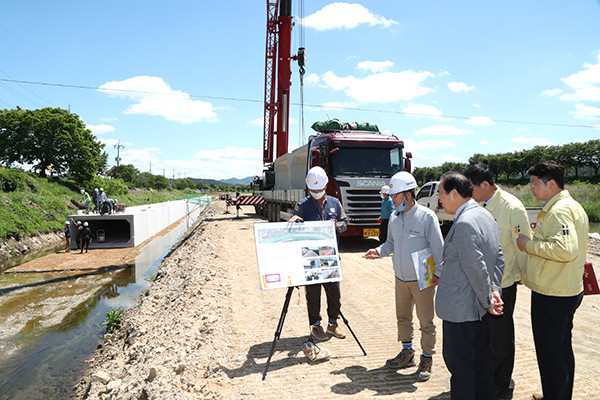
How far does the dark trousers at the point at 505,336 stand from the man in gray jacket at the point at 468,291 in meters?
0.43

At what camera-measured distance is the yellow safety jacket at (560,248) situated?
2.90m

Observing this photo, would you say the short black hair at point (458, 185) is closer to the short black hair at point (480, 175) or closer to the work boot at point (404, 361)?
the short black hair at point (480, 175)

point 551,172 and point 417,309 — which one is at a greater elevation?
point 551,172

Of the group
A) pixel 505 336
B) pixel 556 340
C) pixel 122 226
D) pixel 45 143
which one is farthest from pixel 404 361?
pixel 45 143

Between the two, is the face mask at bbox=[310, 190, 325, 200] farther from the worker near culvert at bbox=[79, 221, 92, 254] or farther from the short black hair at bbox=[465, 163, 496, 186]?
the worker near culvert at bbox=[79, 221, 92, 254]

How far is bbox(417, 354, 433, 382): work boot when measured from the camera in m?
3.97

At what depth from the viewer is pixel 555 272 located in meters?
3.04

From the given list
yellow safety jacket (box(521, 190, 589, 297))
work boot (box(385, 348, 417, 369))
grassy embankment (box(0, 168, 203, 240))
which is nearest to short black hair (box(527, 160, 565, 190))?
yellow safety jacket (box(521, 190, 589, 297))

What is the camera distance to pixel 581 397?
Answer: 3.63 meters

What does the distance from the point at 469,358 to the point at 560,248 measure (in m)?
1.07

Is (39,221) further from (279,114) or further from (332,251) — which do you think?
(332,251)

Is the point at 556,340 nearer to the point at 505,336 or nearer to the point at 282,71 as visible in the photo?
the point at 505,336

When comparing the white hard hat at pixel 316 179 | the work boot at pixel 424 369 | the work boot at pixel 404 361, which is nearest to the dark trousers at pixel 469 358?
the work boot at pixel 424 369

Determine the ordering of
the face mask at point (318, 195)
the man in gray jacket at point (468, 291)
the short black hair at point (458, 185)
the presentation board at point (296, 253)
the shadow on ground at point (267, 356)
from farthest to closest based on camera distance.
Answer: the face mask at point (318, 195) → the shadow on ground at point (267, 356) → the presentation board at point (296, 253) → the short black hair at point (458, 185) → the man in gray jacket at point (468, 291)
